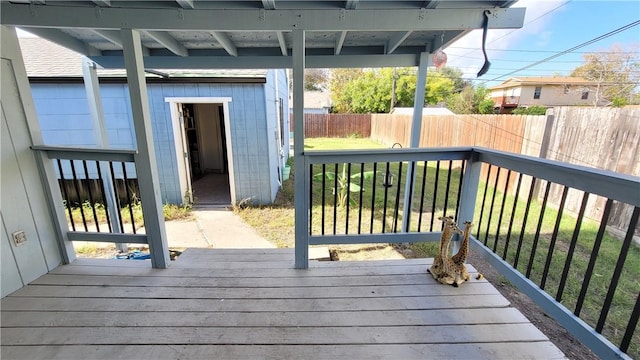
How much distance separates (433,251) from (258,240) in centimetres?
249

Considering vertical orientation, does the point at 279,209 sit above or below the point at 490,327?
below

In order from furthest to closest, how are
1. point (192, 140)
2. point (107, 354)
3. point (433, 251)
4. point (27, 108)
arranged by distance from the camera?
point (192, 140) < point (433, 251) < point (27, 108) < point (107, 354)

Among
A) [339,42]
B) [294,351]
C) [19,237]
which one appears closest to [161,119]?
[19,237]

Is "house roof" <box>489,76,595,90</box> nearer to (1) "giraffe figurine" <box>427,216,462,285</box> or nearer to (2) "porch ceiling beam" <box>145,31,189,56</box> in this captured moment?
(1) "giraffe figurine" <box>427,216,462,285</box>

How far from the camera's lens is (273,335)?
64.6 inches

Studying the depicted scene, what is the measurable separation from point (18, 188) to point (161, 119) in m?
3.43

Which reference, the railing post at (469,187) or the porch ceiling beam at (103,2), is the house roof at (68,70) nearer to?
the porch ceiling beam at (103,2)

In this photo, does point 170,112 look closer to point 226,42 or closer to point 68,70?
point 68,70

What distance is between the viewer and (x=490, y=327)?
5.59 feet

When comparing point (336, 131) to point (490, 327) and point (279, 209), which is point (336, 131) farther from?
point (490, 327)

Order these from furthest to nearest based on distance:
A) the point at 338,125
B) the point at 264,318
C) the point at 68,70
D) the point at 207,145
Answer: the point at 338,125
the point at 207,145
the point at 68,70
the point at 264,318

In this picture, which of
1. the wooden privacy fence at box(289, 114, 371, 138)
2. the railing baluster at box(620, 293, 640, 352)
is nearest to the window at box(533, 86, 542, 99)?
the wooden privacy fence at box(289, 114, 371, 138)

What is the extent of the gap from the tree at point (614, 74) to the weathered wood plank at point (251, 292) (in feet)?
60.7

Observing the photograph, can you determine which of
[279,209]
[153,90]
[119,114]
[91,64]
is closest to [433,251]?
[279,209]
